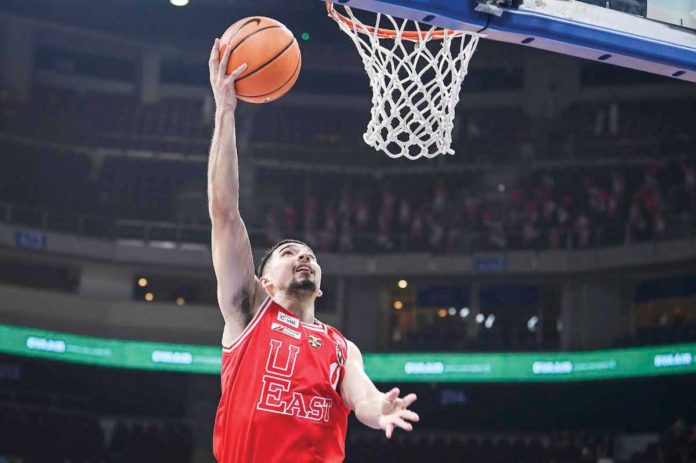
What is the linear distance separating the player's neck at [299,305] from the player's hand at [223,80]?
0.74 m

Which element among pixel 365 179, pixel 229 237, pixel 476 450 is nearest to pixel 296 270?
pixel 229 237

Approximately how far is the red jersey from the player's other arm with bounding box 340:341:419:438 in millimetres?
47

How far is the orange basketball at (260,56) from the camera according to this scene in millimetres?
4047

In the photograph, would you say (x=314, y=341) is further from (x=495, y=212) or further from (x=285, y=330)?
(x=495, y=212)

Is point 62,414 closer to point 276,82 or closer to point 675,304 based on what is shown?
point 675,304

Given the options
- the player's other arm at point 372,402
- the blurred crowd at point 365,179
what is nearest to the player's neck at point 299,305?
the player's other arm at point 372,402

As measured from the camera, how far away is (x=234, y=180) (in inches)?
151

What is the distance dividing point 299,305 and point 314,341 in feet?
0.54

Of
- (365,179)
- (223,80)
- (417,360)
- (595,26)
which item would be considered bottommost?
(417,360)

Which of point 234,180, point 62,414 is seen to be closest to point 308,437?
point 234,180

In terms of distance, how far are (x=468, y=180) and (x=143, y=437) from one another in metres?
8.23

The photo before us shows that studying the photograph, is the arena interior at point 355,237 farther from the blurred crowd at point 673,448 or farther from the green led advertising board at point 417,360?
the blurred crowd at point 673,448

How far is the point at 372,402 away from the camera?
11.8ft

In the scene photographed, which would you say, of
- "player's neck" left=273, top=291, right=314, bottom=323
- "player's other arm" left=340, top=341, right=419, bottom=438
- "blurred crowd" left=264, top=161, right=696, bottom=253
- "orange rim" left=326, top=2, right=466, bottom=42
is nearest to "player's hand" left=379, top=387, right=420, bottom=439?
"player's other arm" left=340, top=341, right=419, bottom=438
